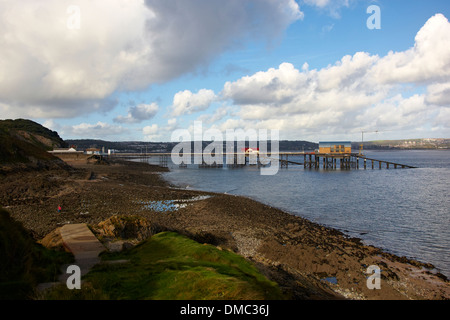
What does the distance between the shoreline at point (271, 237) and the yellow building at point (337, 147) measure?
74.3 m

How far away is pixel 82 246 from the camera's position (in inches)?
373

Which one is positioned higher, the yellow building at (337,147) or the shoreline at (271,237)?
the yellow building at (337,147)

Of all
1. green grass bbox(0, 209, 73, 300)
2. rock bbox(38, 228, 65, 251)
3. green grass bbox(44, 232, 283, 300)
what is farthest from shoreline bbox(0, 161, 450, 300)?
green grass bbox(0, 209, 73, 300)

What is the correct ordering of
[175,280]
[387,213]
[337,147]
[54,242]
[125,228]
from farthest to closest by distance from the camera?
[337,147] → [387,213] → [125,228] → [54,242] → [175,280]

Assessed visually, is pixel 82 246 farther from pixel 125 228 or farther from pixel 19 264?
pixel 125 228

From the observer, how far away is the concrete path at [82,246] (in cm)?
814

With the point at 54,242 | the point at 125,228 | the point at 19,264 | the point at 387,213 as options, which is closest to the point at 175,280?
the point at 19,264

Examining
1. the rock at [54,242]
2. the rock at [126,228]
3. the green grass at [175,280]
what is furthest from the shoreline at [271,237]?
the rock at [54,242]

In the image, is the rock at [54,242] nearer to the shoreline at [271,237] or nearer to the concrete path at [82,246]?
the concrete path at [82,246]

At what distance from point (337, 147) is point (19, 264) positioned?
9957 centimetres

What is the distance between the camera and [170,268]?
23.7 ft
